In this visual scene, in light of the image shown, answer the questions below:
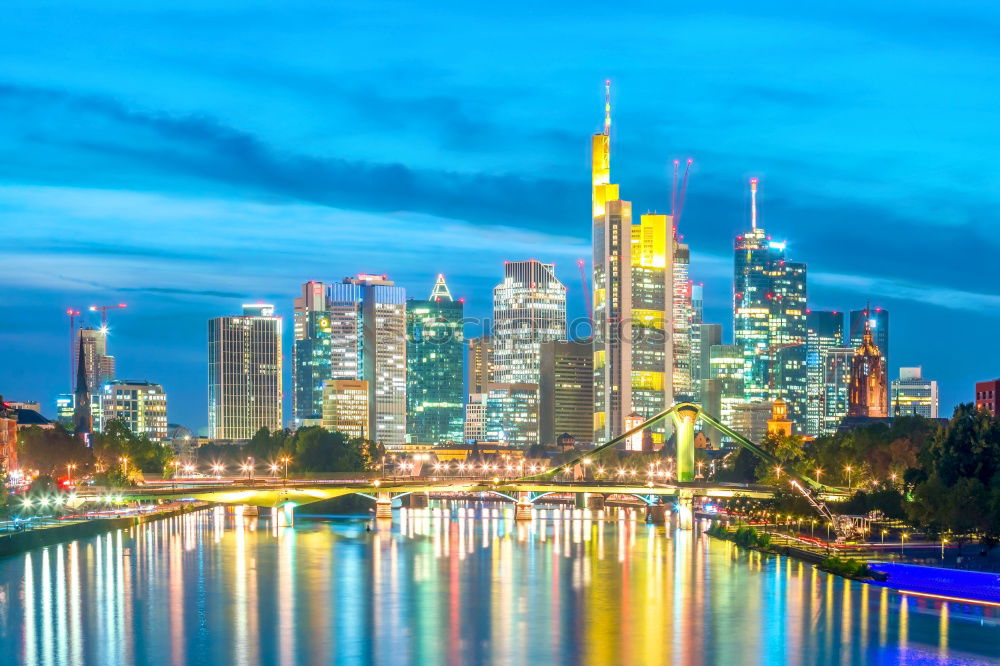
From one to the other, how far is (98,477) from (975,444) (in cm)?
10206

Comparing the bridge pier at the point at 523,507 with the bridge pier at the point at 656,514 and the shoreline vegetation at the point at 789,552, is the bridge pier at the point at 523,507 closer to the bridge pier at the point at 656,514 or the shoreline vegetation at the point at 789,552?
the bridge pier at the point at 656,514

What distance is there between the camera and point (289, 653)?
218 feet

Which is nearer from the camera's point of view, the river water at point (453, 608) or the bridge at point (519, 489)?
the river water at point (453, 608)

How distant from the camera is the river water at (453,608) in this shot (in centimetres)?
6675

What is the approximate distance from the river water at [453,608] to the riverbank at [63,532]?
1.29m

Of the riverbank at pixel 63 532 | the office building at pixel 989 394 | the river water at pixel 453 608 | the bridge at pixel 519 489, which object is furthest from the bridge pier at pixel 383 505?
the office building at pixel 989 394

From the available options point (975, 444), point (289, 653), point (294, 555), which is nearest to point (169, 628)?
point (289, 653)

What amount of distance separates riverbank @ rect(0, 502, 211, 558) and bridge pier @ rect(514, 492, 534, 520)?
111ft

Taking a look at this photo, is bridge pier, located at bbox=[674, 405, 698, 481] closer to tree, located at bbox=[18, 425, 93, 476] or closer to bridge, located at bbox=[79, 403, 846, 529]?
bridge, located at bbox=[79, 403, 846, 529]

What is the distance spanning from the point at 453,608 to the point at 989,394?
93305 mm

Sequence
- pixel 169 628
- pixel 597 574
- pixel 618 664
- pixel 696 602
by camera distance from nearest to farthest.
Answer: pixel 618 664 → pixel 169 628 → pixel 696 602 → pixel 597 574

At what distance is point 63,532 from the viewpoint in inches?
4562

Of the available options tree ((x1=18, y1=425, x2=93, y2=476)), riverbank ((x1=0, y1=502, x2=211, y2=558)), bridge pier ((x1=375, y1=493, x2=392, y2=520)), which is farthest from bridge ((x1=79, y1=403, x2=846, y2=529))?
tree ((x1=18, y1=425, x2=93, y2=476))

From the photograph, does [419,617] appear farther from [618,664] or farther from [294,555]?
[294,555]
